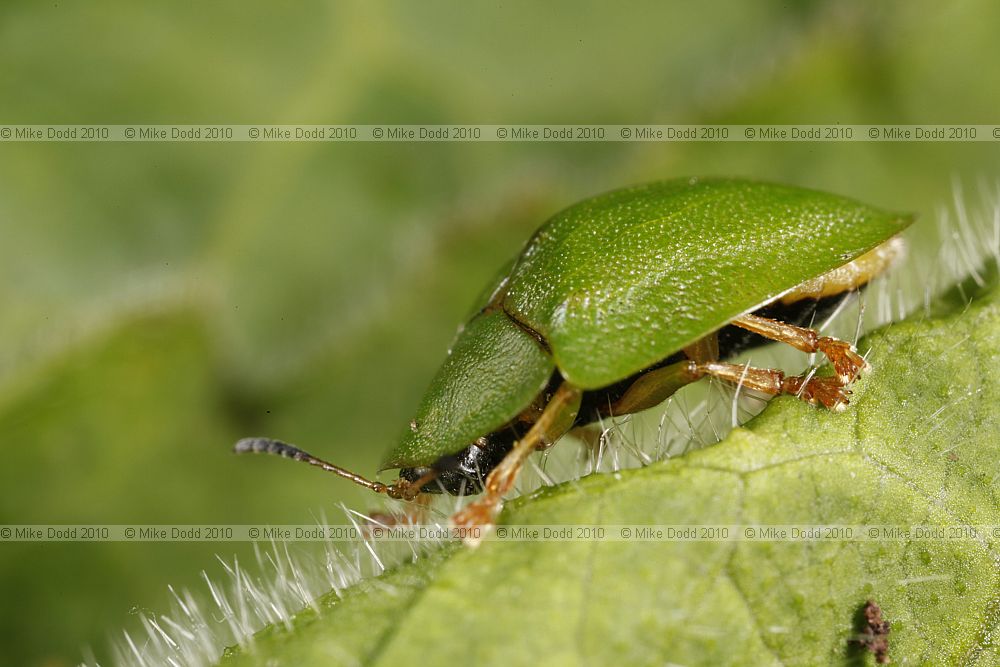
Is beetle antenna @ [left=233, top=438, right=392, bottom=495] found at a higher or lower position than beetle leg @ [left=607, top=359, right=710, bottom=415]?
higher

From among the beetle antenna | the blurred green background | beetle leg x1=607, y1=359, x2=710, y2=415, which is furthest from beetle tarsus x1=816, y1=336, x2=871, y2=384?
the blurred green background

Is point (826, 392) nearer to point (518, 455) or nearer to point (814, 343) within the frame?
point (814, 343)

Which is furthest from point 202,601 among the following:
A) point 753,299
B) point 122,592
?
point 753,299

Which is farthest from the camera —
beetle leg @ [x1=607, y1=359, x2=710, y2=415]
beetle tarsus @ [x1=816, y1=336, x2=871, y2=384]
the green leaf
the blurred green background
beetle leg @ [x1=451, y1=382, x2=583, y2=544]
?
the blurred green background

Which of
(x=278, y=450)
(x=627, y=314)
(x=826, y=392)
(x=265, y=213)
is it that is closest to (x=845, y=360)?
(x=826, y=392)

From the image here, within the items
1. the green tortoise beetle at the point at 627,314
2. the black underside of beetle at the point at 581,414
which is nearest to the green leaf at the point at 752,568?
the green tortoise beetle at the point at 627,314

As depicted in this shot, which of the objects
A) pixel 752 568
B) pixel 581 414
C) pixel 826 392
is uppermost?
pixel 581 414

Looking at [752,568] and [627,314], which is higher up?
[627,314]

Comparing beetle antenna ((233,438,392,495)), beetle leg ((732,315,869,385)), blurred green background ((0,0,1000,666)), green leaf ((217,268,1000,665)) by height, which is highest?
blurred green background ((0,0,1000,666))

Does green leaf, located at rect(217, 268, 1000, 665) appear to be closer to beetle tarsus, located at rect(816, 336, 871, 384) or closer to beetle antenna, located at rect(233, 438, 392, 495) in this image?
beetle tarsus, located at rect(816, 336, 871, 384)

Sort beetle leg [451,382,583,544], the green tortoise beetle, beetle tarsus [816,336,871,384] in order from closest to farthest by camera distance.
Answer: beetle leg [451,382,583,544] < beetle tarsus [816,336,871,384] < the green tortoise beetle
